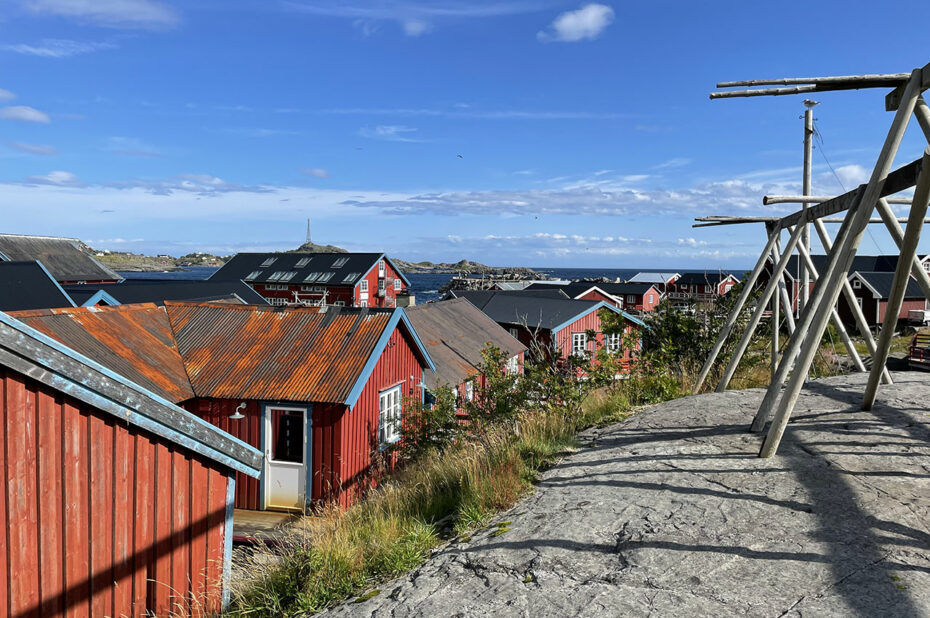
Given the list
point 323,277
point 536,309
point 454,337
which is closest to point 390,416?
point 454,337

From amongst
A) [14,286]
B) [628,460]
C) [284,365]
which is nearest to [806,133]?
[628,460]

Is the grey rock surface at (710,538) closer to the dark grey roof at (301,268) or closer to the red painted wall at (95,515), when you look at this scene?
the red painted wall at (95,515)

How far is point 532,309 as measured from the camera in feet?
117

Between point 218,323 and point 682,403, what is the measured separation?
33.6 feet

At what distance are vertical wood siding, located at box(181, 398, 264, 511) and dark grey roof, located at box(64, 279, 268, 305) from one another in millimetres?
11057

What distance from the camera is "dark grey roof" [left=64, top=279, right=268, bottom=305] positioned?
22.6 meters

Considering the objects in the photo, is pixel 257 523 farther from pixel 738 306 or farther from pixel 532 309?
pixel 532 309

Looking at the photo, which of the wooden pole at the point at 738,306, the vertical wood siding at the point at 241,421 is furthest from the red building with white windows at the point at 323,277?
the wooden pole at the point at 738,306

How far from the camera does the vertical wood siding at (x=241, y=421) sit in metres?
11.7

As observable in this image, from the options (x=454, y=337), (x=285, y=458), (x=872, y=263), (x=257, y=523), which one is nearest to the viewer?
(x=257, y=523)

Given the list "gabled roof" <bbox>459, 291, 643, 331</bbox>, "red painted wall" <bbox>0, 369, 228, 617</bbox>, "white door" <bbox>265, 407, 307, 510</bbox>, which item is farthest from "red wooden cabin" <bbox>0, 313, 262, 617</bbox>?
"gabled roof" <bbox>459, 291, 643, 331</bbox>

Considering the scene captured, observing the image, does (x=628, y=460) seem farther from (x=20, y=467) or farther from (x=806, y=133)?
(x=806, y=133)

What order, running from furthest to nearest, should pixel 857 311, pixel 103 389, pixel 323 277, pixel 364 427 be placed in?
pixel 323 277, pixel 364 427, pixel 857 311, pixel 103 389

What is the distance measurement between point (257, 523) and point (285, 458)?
52.4 inches
